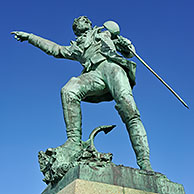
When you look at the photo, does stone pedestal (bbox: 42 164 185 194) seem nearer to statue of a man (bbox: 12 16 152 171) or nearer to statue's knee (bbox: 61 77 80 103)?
statue of a man (bbox: 12 16 152 171)

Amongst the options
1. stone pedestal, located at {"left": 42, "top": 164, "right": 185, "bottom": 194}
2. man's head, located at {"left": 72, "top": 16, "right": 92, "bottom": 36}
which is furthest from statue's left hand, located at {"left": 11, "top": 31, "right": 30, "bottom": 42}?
stone pedestal, located at {"left": 42, "top": 164, "right": 185, "bottom": 194}

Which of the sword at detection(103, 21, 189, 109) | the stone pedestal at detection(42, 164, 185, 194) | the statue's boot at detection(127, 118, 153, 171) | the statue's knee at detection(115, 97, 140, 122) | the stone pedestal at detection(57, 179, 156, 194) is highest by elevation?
the sword at detection(103, 21, 189, 109)

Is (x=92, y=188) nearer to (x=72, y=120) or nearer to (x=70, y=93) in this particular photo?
(x=72, y=120)

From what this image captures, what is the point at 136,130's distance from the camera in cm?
522

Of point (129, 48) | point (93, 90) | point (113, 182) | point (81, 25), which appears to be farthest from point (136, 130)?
point (81, 25)

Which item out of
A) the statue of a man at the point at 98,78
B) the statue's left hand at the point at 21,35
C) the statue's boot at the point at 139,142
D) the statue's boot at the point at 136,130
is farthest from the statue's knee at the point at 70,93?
the statue's left hand at the point at 21,35

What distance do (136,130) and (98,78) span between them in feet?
4.78

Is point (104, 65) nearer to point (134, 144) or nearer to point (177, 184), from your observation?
point (134, 144)

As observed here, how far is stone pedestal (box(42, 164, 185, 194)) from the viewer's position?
416 centimetres

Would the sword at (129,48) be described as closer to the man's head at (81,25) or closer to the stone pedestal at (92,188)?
the man's head at (81,25)

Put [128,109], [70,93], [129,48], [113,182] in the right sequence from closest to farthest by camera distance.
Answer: [113,182] < [128,109] < [70,93] < [129,48]

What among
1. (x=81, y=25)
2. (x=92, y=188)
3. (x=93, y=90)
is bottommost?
(x=92, y=188)

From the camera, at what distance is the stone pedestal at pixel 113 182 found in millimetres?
4160

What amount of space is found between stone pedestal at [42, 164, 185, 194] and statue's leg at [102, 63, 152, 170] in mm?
347
